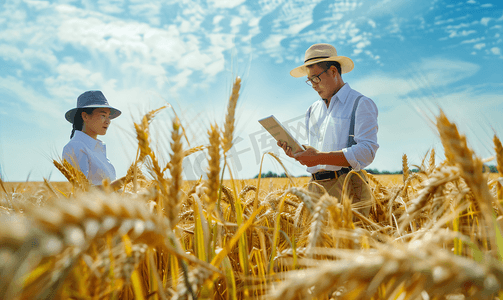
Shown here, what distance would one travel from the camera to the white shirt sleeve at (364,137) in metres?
2.79

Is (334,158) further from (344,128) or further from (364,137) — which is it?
(344,128)

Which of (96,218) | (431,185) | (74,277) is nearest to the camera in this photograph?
(96,218)

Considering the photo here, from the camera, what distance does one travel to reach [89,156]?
3.04 m

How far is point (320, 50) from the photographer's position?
354cm

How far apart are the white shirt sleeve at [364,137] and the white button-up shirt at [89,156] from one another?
8.97ft

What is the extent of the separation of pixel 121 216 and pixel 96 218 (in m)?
0.05

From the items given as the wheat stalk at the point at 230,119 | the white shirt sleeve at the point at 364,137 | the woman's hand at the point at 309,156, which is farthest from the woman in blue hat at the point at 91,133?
the white shirt sleeve at the point at 364,137

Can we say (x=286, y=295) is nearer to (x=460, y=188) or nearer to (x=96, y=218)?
(x=96, y=218)

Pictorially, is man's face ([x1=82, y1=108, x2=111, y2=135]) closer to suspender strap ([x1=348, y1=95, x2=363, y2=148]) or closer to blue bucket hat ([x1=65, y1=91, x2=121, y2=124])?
blue bucket hat ([x1=65, y1=91, x2=121, y2=124])

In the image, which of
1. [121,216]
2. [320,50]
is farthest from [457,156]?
[320,50]

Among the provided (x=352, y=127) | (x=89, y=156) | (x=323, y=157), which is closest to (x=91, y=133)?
(x=89, y=156)

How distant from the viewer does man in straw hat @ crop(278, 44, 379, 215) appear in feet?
9.35

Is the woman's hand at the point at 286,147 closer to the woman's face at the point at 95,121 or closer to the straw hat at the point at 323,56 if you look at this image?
the straw hat at the point at 323,56

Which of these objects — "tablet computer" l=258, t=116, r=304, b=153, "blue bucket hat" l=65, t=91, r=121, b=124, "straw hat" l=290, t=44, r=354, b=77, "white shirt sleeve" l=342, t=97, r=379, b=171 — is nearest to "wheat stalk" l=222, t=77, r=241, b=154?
"tablet computer" l=258, t=116, r=304, b=153
